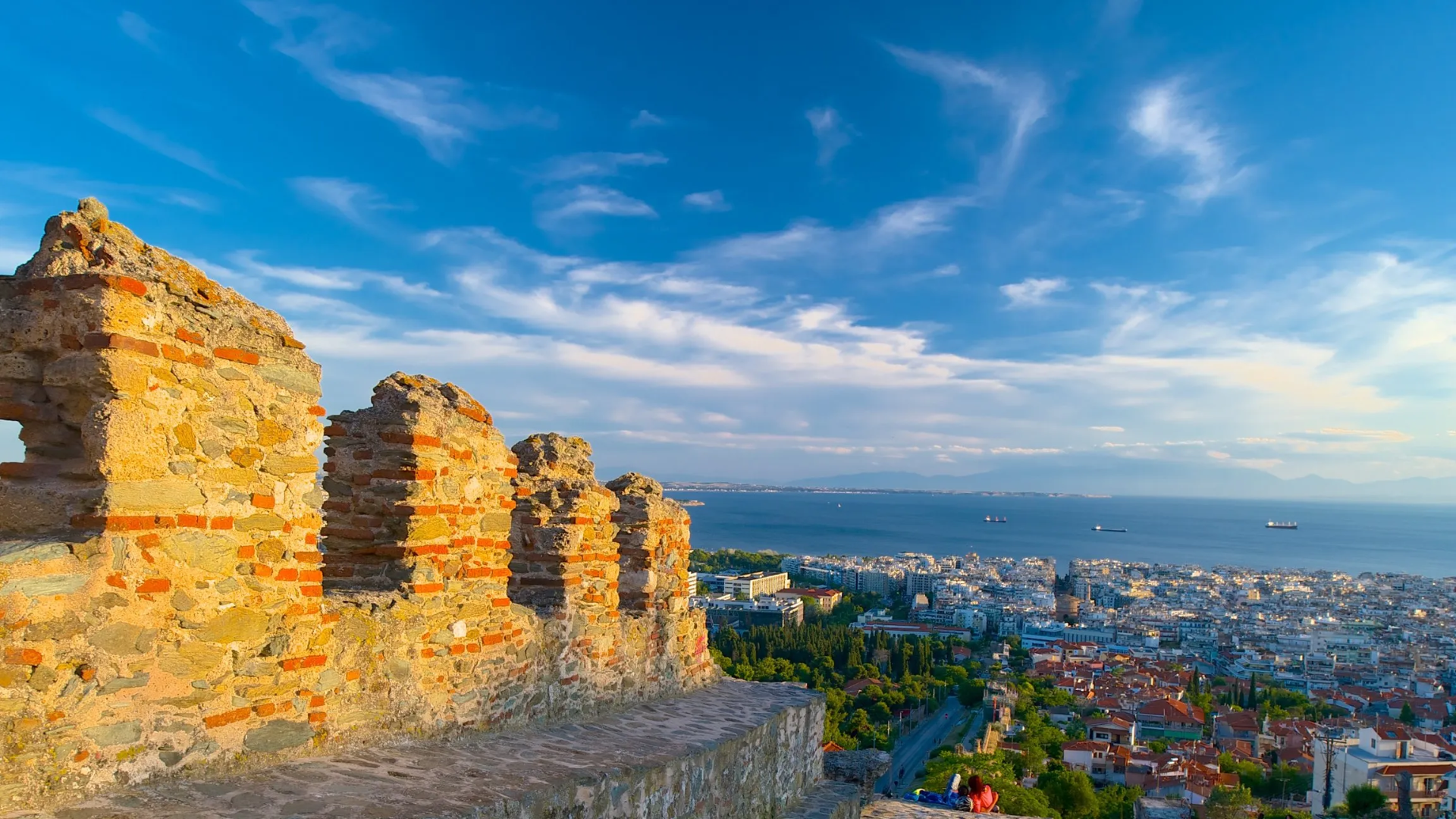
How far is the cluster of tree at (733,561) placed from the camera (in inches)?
3415

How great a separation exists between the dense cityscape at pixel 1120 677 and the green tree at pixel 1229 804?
16 centimetres

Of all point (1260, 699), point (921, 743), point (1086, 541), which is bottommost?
point (1260, 699)

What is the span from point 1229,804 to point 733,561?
72.6m

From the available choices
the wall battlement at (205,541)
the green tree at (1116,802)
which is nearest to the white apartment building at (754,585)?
the green tree at (1116,802)

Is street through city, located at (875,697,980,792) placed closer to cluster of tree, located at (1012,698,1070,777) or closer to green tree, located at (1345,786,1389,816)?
cluster of tree, located at (1012,698,1070,777)

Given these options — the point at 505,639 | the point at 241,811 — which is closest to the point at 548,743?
the point at 505,639

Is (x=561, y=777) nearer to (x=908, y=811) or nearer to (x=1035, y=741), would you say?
(x=908, y=811)

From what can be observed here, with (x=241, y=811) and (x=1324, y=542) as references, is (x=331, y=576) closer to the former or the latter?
(x=241, y=811)

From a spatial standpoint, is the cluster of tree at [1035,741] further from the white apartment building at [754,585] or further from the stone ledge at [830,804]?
the white apartment building at [754,585]

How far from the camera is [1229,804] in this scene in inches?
733

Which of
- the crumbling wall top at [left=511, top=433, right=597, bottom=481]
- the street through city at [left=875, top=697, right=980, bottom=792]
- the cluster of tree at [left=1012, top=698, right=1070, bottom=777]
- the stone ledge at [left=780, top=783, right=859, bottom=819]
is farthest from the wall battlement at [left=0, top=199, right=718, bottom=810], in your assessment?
the cluster of tree at [left=1012, top=698, right=1070, bottom=777]

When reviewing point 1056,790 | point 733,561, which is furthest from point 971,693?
point 733,561

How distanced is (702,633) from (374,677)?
3584 millimetres

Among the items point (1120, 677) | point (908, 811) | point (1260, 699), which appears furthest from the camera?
point (1120, 677)
